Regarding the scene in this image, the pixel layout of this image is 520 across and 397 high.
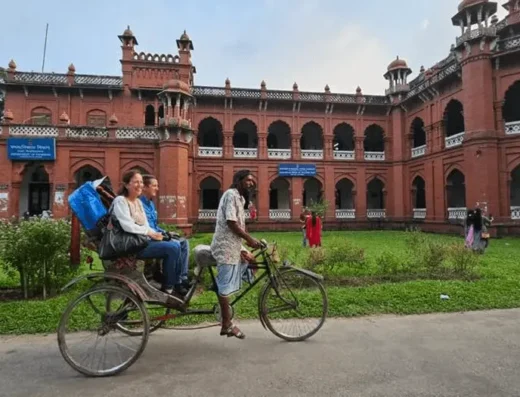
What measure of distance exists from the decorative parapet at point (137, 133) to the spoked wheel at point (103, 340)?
14.7m

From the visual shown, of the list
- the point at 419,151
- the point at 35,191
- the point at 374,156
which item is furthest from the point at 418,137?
the point at 35,191

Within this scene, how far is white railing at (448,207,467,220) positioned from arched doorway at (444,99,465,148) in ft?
11.1

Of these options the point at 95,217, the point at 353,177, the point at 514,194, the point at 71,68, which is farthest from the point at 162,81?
the point at 514,194

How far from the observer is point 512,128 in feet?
52.0

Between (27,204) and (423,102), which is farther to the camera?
(423,102)

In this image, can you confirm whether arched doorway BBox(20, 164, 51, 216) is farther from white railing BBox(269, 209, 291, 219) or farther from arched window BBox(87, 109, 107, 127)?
white railing BBox(269, 209, 291, 219)

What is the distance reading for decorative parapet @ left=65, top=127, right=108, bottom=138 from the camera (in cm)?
1705

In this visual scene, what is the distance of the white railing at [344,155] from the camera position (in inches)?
895

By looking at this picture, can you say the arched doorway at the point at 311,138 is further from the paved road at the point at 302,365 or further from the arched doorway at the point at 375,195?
the paved road at the point at 302,365

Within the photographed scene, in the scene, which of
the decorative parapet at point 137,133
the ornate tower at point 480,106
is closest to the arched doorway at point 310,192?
the ornate tower at point 480,106

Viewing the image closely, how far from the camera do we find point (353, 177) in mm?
22812

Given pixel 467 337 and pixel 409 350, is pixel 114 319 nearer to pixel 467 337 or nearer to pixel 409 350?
pixel 409 350

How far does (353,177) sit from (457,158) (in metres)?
6.61

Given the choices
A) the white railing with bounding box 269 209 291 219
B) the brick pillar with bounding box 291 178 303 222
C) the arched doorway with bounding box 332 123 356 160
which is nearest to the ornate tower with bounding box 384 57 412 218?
the arched doorway with bounding box 332 123 356 160
